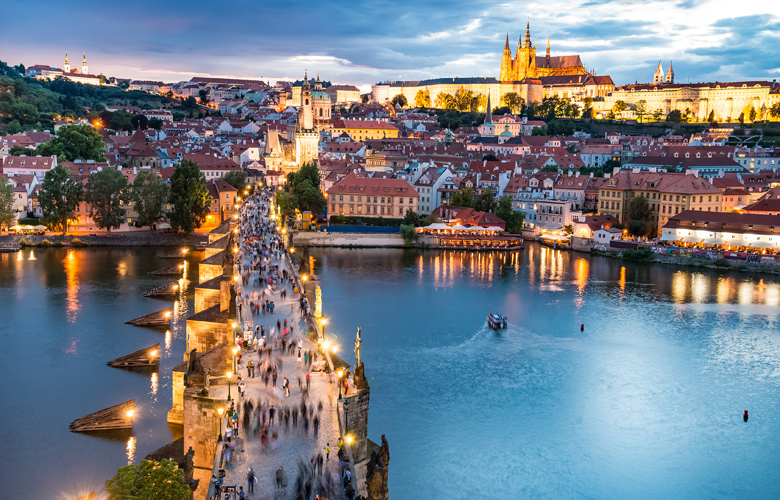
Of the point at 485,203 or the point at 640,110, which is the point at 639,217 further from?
the point at 640,110

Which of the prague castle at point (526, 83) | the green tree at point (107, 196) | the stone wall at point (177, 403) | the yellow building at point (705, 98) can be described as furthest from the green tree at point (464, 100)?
the stone wall at point (177, 403)

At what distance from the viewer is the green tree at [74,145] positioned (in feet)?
172

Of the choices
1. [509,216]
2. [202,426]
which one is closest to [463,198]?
[509,216]

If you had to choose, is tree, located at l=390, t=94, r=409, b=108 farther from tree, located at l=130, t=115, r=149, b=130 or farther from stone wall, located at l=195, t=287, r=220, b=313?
stone wall, located at l=195, t=287, r=220, b=313

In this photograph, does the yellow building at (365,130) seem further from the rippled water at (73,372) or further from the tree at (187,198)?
the rippled water at (73,372)

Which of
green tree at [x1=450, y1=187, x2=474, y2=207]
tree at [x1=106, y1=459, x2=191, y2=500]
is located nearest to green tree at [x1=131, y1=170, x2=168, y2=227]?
green tree at [x1=450, y1=187, x2=474, y2=207]

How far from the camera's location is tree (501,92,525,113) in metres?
102

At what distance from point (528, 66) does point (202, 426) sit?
379 feet

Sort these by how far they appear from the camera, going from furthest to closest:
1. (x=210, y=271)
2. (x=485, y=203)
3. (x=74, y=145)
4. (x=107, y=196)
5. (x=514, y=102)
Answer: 1. (x=514, y=102)
2. (x=74, y=145)
3. (x=485, y=203)
4. (x=107, y=196)
5. (x=210, y=271)

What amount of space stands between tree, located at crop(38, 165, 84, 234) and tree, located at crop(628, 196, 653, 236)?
3189cm

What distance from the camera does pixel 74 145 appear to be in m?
54.2

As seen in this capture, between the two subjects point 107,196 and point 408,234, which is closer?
point 107,196

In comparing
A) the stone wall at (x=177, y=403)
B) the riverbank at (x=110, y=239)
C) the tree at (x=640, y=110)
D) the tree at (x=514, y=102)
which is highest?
the tree at (x=514, y=102)

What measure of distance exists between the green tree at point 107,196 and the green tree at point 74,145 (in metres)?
12.6
